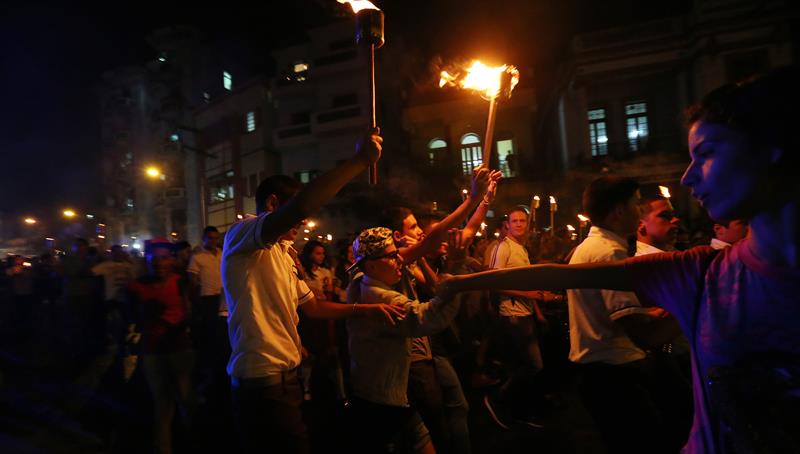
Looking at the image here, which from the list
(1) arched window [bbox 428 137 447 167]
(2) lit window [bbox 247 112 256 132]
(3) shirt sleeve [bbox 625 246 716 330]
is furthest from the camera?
(2) lit window [bbox 247 112 256 132]

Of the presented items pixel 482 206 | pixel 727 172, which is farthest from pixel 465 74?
pixel 727 172

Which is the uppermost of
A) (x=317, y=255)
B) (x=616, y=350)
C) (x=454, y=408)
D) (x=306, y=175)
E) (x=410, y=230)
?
(x=306, y=175)

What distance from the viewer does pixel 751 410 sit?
1252mm

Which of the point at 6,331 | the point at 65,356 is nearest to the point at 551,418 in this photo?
the point at 65,356

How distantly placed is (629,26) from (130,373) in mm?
22633

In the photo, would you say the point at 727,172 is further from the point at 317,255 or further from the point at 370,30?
the point at 317,255

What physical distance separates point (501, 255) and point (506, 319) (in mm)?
812

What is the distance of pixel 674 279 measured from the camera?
1606 mm

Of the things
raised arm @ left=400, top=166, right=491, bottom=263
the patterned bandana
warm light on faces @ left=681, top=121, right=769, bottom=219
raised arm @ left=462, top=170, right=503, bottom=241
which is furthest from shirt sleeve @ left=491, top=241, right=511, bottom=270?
warm light on faces @ left=681, top=121, right=769, bottom=219

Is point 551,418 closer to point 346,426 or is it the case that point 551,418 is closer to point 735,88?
point 346,426

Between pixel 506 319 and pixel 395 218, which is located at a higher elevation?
pixel 395 218

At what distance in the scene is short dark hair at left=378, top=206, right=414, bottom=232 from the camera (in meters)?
4.34

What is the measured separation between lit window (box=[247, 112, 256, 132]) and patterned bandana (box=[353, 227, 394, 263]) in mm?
31179

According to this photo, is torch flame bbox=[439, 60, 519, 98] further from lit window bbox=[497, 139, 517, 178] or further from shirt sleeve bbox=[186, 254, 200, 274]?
lit window bbox=[497, 139, 517, 178]
